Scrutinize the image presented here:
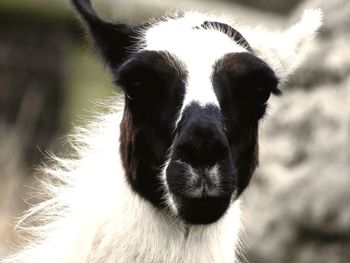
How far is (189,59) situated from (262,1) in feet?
59.9

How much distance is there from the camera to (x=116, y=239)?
645 centimetres

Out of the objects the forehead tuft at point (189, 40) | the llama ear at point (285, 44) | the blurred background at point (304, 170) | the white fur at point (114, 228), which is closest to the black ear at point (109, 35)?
the forehead tuft at point (189, 40)

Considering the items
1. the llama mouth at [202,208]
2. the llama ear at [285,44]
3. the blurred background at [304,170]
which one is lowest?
the blurred background at [304,170]

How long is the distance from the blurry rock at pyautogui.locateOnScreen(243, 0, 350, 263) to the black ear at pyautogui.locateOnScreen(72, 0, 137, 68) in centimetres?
377

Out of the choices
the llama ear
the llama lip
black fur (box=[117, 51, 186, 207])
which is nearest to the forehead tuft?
black fur (box=[117, 51, 186, 207])

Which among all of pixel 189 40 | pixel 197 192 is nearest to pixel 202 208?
pixel 197 192

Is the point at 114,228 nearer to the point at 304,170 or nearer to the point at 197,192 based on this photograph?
the point at 197,192

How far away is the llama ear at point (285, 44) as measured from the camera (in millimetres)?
6949

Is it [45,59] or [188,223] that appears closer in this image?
[188,223]

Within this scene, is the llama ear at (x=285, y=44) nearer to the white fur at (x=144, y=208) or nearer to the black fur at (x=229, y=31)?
the white fur at (x=144, y=208)

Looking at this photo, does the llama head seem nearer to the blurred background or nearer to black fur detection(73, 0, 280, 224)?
black fur detection(73, 0, 280, 224)

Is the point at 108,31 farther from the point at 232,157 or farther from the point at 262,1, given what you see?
the point at 262,1

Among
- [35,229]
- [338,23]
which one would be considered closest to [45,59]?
[338,23]

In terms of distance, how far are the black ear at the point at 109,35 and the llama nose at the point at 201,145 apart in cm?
112
